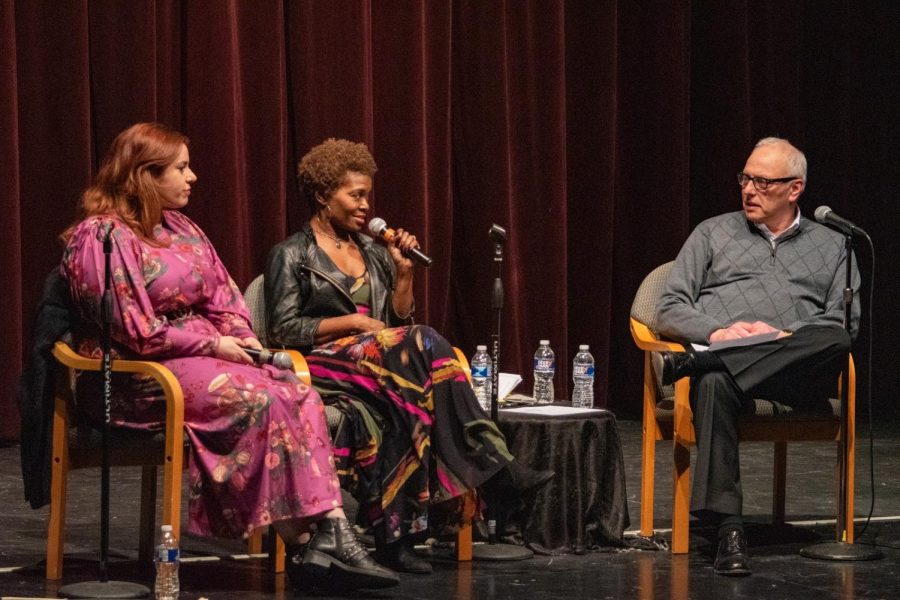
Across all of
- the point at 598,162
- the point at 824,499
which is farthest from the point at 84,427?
the point at 598,162

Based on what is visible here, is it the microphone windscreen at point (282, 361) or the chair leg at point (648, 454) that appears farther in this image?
the chair leg at point (648, 454)

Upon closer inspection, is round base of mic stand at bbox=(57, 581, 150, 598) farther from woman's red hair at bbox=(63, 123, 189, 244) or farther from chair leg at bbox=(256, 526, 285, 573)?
woman's red hair at bbox=(63, 123, 189, 244)

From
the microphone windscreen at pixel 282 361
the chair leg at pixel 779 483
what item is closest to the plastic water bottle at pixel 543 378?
the chair leg at pixel 779 483

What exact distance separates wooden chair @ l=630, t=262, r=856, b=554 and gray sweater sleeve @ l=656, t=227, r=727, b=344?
7cm

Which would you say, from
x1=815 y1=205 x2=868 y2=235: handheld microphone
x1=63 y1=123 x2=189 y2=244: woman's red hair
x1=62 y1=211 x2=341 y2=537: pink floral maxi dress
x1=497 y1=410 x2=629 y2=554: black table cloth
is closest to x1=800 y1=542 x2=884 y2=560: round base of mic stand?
x1=497 y1=410 x2=629 y2=554: black table cloth

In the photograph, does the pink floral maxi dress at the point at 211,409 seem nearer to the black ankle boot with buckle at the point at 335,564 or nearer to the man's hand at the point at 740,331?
the black ankle boot with buckle at the point at 335,564

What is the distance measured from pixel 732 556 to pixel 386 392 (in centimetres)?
104

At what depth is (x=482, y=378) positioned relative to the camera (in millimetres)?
4777

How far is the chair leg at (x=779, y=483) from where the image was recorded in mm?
4656

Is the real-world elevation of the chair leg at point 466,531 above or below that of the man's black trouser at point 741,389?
below

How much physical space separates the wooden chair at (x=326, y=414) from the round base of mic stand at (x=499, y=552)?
0.15ft


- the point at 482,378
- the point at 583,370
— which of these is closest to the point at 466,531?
the point at 482,378

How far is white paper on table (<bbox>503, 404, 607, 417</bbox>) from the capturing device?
4.38 metres

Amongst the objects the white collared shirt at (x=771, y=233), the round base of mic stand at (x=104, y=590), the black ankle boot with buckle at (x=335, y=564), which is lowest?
the round base of mic stand at (x=104, y=590)
